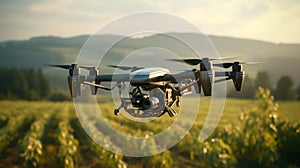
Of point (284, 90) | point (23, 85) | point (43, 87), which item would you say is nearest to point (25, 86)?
point (23, 85)

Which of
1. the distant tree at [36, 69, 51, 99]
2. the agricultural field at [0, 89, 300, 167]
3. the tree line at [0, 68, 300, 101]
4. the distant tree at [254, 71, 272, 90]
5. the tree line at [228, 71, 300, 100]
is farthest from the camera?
the distant tree at [36, 69, 51, 99]

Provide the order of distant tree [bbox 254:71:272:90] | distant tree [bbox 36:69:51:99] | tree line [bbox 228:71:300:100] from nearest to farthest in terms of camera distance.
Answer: tree line [bbox 228:71:300:100], distant tree [bbox 254:71:272:90], distant tree [bbox 36:69:51:99]

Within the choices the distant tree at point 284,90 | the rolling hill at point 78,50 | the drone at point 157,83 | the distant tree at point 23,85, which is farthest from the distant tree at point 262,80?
the drone at point 157,83

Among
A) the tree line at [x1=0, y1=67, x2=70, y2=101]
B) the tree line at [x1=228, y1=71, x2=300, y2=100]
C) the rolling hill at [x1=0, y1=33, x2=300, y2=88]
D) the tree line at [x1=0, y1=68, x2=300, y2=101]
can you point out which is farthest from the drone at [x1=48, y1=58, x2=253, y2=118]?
the rolling hill at [x1=0, y1=33, x2=300, y2=88]

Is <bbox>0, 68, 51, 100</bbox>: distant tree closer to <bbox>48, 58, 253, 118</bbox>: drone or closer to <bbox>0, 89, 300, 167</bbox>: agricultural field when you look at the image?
<bbox>0, 89, 300, 167</bbox>: agricultural field

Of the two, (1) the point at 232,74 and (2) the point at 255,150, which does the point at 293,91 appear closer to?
(2) the point at 255,150

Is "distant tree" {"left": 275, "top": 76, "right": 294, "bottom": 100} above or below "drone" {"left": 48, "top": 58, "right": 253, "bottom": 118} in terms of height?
below

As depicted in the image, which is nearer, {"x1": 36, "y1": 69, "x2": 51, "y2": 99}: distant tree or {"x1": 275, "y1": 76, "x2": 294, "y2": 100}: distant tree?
{"x1": 275, "y1": 76, "x2": 294, "y2": 100}: distant tree
